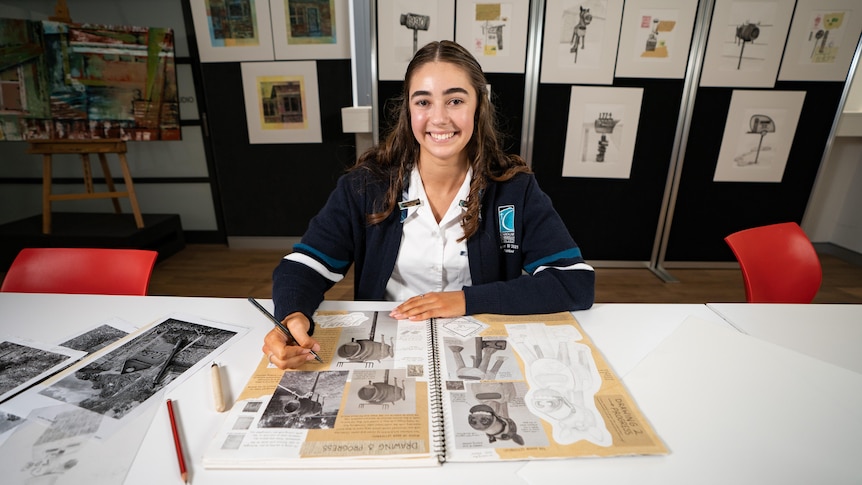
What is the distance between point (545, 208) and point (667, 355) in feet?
1.66

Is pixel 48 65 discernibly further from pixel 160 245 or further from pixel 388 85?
pixel 388 85

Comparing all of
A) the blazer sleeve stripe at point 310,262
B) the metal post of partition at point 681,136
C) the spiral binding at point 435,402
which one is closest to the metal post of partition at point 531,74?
the metal post of partition at point 681,136

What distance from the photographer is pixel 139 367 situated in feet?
2.43

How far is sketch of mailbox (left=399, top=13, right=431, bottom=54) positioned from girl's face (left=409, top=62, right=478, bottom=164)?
5.70ft

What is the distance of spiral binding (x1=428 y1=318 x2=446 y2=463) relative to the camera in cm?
56

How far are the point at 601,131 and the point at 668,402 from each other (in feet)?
8.10

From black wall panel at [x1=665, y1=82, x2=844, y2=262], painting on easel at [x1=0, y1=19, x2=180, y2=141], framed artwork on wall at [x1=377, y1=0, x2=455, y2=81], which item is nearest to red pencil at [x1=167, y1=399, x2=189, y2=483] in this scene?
framed artwork on wall at [x1=377, y1=0, x2=455, y2=81]

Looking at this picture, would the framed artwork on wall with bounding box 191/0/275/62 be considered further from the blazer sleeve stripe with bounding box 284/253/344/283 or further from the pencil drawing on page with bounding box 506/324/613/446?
the pencil drawing on page with bounding box 506/324/613/446

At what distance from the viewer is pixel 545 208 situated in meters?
1.16

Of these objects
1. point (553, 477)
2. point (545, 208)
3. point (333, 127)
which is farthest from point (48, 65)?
point (553, 477)

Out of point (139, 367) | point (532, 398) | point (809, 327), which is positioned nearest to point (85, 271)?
point (139, 367)

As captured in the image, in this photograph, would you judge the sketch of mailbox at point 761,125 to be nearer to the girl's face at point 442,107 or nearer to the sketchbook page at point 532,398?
the girl's face at point 442,107

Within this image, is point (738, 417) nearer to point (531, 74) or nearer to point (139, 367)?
point (139, 367)

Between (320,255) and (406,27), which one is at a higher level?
(406,27)
